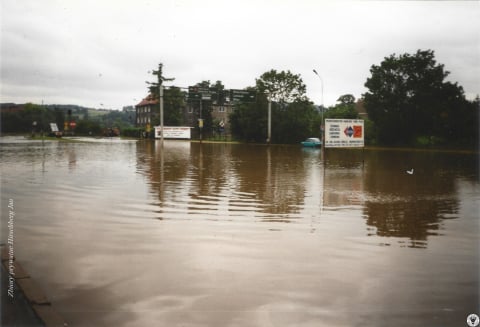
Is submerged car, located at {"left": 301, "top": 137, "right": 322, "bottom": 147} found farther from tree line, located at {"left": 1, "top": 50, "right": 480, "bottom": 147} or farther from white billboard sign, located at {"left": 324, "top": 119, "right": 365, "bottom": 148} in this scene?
white billboard sign, located at {"left": 324, "top": 119, "right": 365, "bottom": 148}

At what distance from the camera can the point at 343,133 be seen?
81.2ft

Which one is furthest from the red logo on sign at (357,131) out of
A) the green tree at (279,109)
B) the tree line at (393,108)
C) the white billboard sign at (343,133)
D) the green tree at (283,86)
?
the green tree at (283,86)

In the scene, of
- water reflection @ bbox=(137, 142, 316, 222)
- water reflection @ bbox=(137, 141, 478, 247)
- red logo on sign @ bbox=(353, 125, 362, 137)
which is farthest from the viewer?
red logo on sign @ bbox=(353, 125, 362, 137)

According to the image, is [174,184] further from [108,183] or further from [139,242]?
[139,242]

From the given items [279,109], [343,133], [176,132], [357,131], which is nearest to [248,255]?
[343,133]

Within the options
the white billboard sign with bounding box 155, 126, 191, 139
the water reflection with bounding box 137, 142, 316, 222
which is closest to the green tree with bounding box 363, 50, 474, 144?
the white billboard sign with bounding box 155, 126, 191, 139

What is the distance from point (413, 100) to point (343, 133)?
91.3 feet

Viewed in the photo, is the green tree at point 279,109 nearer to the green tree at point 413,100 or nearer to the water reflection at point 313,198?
the green tree at point 413,100

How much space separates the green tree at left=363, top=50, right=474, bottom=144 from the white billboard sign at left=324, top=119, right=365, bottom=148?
2419 cm

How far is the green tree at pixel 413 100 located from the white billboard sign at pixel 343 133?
2419cm

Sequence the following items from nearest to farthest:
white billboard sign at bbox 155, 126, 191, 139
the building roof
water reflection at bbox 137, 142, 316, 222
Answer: water reflection at bbox 137, 142, 316, 222 < white billboard sign at bbox 155, 126, 191, 139 < the building roof

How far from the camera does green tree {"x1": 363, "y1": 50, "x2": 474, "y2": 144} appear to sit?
45.7 m

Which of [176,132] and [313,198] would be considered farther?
[176,132]

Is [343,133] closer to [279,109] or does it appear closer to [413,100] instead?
[413,100]
